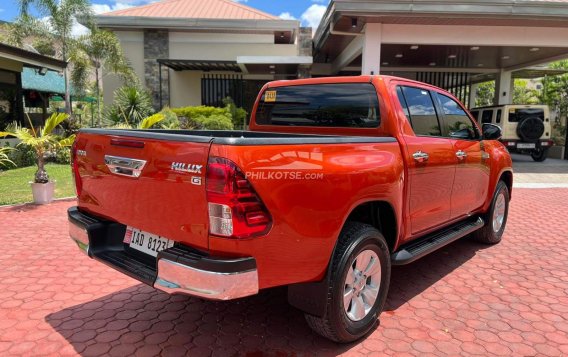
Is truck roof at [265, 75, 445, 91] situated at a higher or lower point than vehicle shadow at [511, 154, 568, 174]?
higher

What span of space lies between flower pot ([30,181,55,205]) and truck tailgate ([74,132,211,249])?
467 centimetres

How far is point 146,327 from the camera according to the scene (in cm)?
327

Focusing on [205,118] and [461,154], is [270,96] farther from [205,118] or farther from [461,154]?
[205,118]

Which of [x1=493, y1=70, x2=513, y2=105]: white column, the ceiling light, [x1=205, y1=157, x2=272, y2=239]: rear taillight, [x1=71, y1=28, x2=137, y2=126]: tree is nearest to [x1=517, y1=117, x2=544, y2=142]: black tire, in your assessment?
[x1=493, y1=70, x2=513, y2=105]: white column

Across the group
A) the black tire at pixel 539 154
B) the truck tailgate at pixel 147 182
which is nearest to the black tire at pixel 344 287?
the truck tailgate at pixel 147 182

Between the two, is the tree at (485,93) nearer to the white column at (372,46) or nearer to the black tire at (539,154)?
the black tire at (539,154)

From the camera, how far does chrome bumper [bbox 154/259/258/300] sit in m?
2.29

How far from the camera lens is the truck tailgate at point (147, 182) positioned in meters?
2.39

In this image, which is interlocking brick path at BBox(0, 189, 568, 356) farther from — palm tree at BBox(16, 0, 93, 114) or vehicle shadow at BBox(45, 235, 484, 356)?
palm tree at BBox(16, 0, 93, 114)

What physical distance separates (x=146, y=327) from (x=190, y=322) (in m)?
0.33

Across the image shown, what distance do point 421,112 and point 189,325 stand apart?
2.75m

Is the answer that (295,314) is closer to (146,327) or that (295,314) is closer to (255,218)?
(146,327)

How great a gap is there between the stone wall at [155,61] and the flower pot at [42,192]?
38.3 feet

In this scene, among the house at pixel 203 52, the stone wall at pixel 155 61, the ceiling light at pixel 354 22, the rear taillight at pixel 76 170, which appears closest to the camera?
the rear taillight at pixel 76 170
